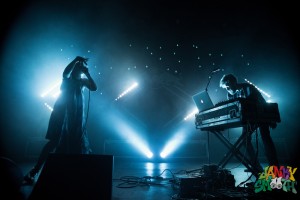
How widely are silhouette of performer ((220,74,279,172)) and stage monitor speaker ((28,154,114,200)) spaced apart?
2077mm

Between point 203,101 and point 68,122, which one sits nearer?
Result: point 68,122

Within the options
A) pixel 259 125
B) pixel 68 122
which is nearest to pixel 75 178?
pixel 68 122

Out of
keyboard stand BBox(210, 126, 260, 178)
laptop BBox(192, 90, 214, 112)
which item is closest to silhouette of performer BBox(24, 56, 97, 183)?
laptop BBox(192, 90, 214, 112)

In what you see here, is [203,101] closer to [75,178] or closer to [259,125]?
[259,125]

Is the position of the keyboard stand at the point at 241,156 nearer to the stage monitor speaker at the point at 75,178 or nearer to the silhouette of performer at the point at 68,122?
the stage monitor speaker at the point at 75,178

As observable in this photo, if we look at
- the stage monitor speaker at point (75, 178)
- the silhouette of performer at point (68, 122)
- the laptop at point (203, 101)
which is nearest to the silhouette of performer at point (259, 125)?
the laptop at point (203, 101)

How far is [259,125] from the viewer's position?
2.62m

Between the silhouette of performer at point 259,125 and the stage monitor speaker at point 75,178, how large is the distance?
2.08 metres

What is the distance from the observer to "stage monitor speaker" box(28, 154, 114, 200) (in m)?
1.39

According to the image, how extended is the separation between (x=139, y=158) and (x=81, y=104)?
4.05 meters

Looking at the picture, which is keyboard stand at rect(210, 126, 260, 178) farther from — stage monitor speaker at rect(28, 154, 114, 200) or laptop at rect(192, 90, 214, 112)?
stage monitor speaker at rect(28, 154, 114, 200)

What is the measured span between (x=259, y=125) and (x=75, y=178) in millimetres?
2441

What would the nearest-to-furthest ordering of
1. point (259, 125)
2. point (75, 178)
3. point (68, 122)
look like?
point (75, 178)
point (259, 125)
point (68, 122)

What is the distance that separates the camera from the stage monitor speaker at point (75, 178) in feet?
4.57
